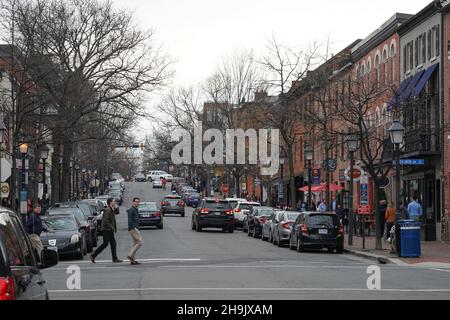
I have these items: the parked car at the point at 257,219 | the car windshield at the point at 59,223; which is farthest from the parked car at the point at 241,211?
the car windshield at the point at 59,223

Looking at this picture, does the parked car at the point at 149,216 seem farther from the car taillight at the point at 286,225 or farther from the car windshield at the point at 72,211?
the car taillight at the point at 286,225

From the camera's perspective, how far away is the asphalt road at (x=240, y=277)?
16000mm

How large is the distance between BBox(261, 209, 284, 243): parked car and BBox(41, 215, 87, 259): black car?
965 centimetres

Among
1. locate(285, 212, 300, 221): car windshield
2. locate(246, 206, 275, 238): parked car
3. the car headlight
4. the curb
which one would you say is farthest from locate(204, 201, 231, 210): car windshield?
the car headlight

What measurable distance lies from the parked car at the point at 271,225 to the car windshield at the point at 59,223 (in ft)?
33.1

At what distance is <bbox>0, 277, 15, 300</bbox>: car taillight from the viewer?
6.73 meters

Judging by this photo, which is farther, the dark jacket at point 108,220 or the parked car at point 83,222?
the parked car at point 83,222

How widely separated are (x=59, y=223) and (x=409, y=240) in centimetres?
1140

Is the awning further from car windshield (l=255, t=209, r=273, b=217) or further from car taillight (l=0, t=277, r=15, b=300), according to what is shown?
car taillight (l=0, t=277, r=15, b=300)

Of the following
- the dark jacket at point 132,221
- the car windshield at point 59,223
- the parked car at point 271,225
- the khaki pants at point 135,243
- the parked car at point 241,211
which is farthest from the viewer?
the parked car at point 241,211
